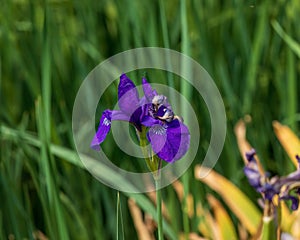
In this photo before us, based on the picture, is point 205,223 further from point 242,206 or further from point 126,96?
point 126,96

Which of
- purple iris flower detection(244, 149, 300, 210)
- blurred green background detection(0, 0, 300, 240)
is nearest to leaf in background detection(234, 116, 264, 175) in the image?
blurred green background detection(0, 0, 300, 240)

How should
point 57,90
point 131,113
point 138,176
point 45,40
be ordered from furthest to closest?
point 57,90 → point 138,176 → point 45,40 → point 131,113

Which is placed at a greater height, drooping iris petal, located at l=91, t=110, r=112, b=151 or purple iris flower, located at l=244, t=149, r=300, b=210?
drooping iris petal, located at l=91, t=110, r=112, b=151

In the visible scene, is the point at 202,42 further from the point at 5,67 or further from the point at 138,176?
the point at 5,67

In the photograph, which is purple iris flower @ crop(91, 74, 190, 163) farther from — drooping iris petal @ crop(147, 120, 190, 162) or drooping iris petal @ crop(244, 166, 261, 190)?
drooping iris petal @ crop(244, 166, 261, 190)

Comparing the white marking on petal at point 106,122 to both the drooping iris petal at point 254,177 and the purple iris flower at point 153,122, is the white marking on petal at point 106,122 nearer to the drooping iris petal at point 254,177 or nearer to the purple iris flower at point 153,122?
the purple iris flower at point 153,122

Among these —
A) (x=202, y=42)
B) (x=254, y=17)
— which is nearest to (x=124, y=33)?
(x=202, y=42)

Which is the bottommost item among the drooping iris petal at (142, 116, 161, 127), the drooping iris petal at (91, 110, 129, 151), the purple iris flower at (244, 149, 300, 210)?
the purple iris flower at (244, 149, 300, 210)

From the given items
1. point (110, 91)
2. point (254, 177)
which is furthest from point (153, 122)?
point (110, 91)
